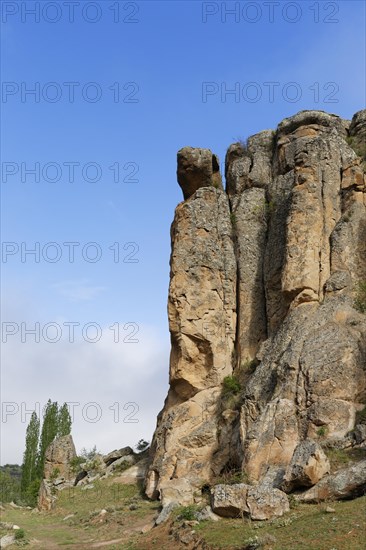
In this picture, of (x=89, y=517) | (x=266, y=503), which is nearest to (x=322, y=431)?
(x=266, y=503)

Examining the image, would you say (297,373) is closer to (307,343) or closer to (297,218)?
(307,343)

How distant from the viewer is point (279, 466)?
2109cm

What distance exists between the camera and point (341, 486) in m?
17.9

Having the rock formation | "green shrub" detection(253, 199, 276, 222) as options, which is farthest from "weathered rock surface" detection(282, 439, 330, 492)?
the rock formation

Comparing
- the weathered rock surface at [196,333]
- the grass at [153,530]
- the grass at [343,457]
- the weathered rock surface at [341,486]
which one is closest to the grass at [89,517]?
the grass at [153,530]

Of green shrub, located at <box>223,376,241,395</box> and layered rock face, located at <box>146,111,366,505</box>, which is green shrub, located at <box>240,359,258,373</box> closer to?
layered rock face, located at <box>146,111,366,505</box>

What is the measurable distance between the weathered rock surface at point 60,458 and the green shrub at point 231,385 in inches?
662

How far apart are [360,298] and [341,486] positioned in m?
10.3

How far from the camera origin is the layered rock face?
22.7 meters

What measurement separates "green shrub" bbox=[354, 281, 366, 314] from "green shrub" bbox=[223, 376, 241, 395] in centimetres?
673

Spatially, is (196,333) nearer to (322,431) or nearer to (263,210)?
(263,210)

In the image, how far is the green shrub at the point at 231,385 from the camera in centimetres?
2912

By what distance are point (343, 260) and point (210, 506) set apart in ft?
42.9

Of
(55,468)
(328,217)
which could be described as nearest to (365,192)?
(328,217)
